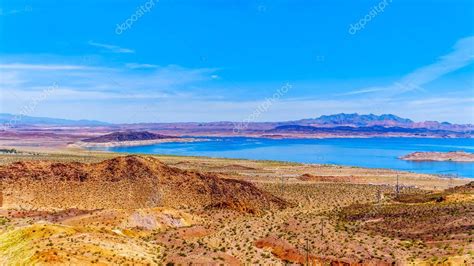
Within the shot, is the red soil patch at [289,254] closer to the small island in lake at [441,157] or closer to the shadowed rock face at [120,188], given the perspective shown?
the shadowed rock face at [120,188]

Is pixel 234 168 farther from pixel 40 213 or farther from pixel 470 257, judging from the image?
pixel 470 257

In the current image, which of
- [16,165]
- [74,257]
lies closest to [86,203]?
[16,165]

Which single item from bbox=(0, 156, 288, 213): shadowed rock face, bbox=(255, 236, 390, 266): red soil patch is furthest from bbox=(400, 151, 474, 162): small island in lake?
bbox=(255, 236, 390, 266): red soil patch

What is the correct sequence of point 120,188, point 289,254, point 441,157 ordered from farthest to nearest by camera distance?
point 441,157
point 120,188
point 289,254

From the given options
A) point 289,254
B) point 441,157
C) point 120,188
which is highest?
point 120,188

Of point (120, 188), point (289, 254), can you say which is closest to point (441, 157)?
point (120, 188)

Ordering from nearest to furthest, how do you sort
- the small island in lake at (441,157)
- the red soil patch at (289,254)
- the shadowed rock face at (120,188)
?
the red soil patch at (289,254) < the shadowed rock face at (120,188) < the small island in lake at (441,157)

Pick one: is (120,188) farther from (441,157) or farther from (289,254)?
(441,157)

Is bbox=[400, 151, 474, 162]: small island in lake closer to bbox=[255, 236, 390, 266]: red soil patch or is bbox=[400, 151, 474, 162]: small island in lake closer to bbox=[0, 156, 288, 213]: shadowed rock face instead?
bbox=[0, 156, 288, 213]: shadowed rock face

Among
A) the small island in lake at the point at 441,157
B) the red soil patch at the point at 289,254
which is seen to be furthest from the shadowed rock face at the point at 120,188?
the small island in lake at the point at 441,157
